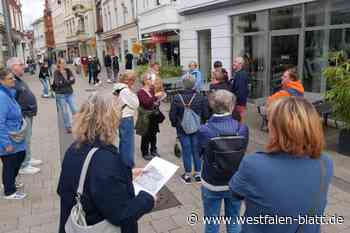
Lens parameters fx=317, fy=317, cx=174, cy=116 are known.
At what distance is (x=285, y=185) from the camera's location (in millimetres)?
1519

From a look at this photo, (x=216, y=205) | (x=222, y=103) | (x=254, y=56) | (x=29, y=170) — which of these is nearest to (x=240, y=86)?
(x=222, y=103)

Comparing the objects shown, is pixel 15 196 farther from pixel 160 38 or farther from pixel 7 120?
pixel 160 38

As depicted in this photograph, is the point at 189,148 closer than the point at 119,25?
Yes

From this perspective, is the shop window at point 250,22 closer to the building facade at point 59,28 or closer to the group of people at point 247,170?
the group of people at point 247,170

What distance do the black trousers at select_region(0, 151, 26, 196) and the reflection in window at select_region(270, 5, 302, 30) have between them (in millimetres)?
7635

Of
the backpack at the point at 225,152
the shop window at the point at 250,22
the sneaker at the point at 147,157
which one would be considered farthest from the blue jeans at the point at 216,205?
the shop window at the point at 250,22

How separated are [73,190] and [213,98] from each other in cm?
152

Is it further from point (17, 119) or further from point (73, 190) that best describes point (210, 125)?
point (17, 119)

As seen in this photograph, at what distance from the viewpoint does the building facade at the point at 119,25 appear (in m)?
23.7

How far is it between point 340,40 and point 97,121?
7.41 m

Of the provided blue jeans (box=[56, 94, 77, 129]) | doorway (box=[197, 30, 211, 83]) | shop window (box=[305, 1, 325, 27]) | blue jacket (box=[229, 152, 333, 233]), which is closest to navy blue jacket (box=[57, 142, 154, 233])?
Answer: blue jacket (box=[229, 152, 333, 233])

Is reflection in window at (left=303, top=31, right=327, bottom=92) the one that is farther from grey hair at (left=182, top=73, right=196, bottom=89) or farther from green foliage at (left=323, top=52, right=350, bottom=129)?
grey hair at (left=182, top=73, right=196, bottom=89)

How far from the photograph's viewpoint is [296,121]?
5.04ft

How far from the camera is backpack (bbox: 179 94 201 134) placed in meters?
A: 4.36
